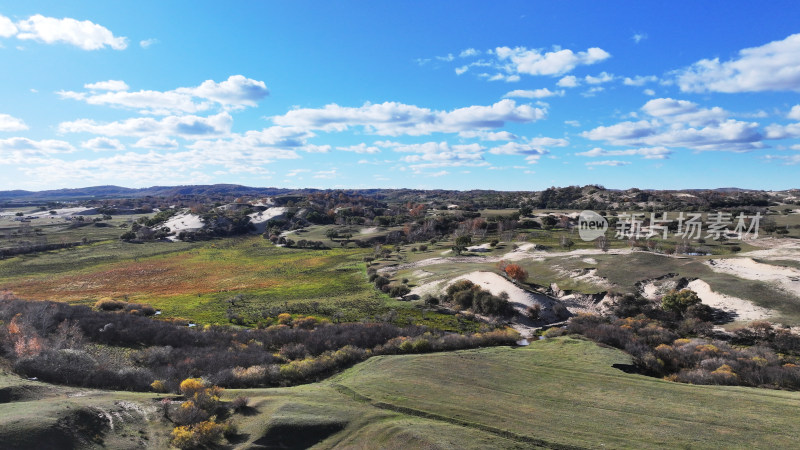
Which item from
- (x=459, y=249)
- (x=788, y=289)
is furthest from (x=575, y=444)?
(x=459, y=249)

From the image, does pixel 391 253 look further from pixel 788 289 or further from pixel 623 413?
pixel 623 413

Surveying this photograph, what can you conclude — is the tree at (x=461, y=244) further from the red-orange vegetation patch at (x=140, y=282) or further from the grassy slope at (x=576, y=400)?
the grassy slope at (x=576, y=400)

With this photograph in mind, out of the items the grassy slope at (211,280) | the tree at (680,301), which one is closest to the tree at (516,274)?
the grassy slope at (211,280)

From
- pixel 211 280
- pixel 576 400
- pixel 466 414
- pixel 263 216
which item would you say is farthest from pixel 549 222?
pixel 466 414

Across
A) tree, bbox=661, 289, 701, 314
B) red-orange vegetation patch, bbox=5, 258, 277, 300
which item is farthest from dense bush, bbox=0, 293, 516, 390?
red-orange vegetation patch, bbox=5, 258, 277, 300

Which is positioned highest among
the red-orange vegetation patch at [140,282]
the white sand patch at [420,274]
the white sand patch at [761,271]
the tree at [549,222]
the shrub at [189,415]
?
the tree at [549,222]

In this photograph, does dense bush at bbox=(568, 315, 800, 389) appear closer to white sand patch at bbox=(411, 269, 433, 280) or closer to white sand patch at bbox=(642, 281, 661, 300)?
white sand patch at bbox=(642, 281, 661, 300)

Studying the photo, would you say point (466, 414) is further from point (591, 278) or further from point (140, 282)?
point (140, 282)
